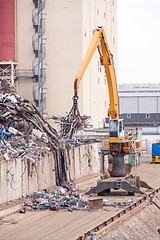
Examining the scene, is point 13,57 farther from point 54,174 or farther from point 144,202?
point 144,202

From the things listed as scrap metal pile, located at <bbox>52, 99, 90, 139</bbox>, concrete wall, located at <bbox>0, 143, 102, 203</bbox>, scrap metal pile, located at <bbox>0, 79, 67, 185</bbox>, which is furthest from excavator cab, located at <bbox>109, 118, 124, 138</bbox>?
scrap metal pile, located at <bbox>52, 99, 90, 139</bbox>

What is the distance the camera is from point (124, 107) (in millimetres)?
86812

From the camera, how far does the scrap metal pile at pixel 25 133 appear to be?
1168 inches

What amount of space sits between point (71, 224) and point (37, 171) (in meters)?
6.85

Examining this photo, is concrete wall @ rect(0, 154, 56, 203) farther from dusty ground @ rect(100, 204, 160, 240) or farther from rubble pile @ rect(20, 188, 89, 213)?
dusty ground @ rect(100, 204, 160, 240)

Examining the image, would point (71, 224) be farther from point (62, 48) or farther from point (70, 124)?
point (62, 48)

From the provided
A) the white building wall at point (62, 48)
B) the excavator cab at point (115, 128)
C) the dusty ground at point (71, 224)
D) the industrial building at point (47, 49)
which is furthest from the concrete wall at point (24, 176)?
the industrial building at point (47, 49)

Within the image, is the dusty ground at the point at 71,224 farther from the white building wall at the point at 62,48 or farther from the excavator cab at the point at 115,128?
the white building wall at the point at 62,48

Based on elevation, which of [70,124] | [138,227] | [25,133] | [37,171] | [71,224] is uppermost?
[70,124]

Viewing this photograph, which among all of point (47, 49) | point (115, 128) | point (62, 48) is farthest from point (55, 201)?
point (47, 49)

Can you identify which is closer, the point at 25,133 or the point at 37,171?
the point at 37,171

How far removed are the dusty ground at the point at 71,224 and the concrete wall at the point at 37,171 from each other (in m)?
2.00

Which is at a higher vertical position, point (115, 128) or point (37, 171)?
point (115, 128)

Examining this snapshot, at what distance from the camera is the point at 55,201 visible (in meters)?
25.3
